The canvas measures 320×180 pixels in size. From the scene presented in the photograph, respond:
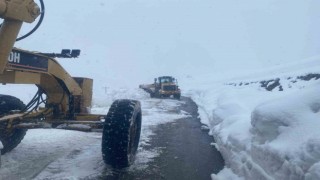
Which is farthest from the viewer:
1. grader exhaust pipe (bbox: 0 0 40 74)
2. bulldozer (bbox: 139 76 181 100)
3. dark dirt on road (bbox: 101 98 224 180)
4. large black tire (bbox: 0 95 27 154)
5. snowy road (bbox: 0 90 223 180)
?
bulldozer (bbox: 139 76 181 100)

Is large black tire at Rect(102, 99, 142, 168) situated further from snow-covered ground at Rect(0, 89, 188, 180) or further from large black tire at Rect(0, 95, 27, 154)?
large black tire at Rect(0, 95, 27, 154)

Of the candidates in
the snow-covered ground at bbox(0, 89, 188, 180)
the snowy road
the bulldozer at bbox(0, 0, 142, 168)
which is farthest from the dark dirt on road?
the bulldozer at bbox(0, 0, 142, 168)

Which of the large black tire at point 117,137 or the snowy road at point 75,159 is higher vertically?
the large black tire at point 117,137

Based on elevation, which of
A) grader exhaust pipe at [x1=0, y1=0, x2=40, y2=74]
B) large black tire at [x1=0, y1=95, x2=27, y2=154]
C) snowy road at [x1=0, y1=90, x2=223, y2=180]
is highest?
A: grader exhaust pipe at [x1=0, y1=0, x2=40, y2=74]

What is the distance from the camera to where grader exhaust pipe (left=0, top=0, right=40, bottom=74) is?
4.36 m

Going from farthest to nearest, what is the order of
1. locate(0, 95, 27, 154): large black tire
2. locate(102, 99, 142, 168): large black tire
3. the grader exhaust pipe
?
locate(0, 95, 27, 154): large black tire → locate(102, 99, 142, 168): large black tire → the grader exhaust pipe

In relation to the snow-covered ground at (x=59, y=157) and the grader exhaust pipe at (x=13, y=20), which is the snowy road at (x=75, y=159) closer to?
the snow-covered ground at (x=59, y=157)

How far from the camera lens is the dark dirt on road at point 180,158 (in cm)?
614

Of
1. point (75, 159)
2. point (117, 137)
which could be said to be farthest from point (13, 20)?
point (75, 159)

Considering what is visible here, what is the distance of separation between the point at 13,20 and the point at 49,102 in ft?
10.7

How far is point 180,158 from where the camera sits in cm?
745

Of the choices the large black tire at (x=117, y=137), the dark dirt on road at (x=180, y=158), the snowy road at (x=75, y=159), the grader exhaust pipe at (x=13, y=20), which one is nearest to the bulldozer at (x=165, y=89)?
the dark dirt on road at (x=180, y=158)

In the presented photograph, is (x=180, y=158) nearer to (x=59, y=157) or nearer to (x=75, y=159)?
(x=75, y=159)

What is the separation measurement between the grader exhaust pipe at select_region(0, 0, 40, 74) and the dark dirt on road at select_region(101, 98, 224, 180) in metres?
2.41
